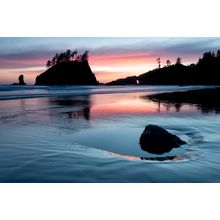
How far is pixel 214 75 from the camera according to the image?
2059 centimetres

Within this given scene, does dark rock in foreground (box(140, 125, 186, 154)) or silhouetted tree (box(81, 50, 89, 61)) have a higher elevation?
silhouetted tree (box(81, 50, 89, 61))

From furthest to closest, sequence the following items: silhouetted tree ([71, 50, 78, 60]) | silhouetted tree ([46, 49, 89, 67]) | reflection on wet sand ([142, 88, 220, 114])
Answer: silhouetted tree ([46, 49, 89, 67]) → silhouetted tree ([71, 50, 78, 60]) → reflection on wet sand ([142, 88, 220, 114])

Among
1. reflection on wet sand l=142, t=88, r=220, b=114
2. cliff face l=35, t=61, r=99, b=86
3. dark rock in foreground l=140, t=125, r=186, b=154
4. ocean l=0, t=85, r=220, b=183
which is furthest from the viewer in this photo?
cliff face l=35, t=61, r=99, b=86

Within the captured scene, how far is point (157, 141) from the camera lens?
4.02 metres

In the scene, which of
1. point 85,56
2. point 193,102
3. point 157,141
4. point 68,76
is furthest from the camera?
point 68,76

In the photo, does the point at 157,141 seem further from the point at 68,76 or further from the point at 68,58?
the point at 68,76

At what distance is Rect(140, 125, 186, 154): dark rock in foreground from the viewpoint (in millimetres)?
3930

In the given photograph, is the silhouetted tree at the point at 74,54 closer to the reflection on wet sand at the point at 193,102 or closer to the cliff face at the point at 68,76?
the cliff face at the point at 68,76

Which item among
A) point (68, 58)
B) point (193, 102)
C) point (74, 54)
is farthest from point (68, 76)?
point (193, 102)

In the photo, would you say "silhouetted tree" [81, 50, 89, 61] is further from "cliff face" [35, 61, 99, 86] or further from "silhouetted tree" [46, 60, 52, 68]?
"silhouetted tree" [46, 60, 52, 68]

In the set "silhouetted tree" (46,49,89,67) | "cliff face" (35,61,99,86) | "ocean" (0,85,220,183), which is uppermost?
"silhouetted tree" (46,49,89,67)

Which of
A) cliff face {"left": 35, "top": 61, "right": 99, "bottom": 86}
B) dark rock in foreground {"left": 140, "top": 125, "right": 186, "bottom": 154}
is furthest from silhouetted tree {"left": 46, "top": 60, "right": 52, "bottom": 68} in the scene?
dark rock in foreground {"left": 140, "top": 125, "right": 186, "bottom": 154}
